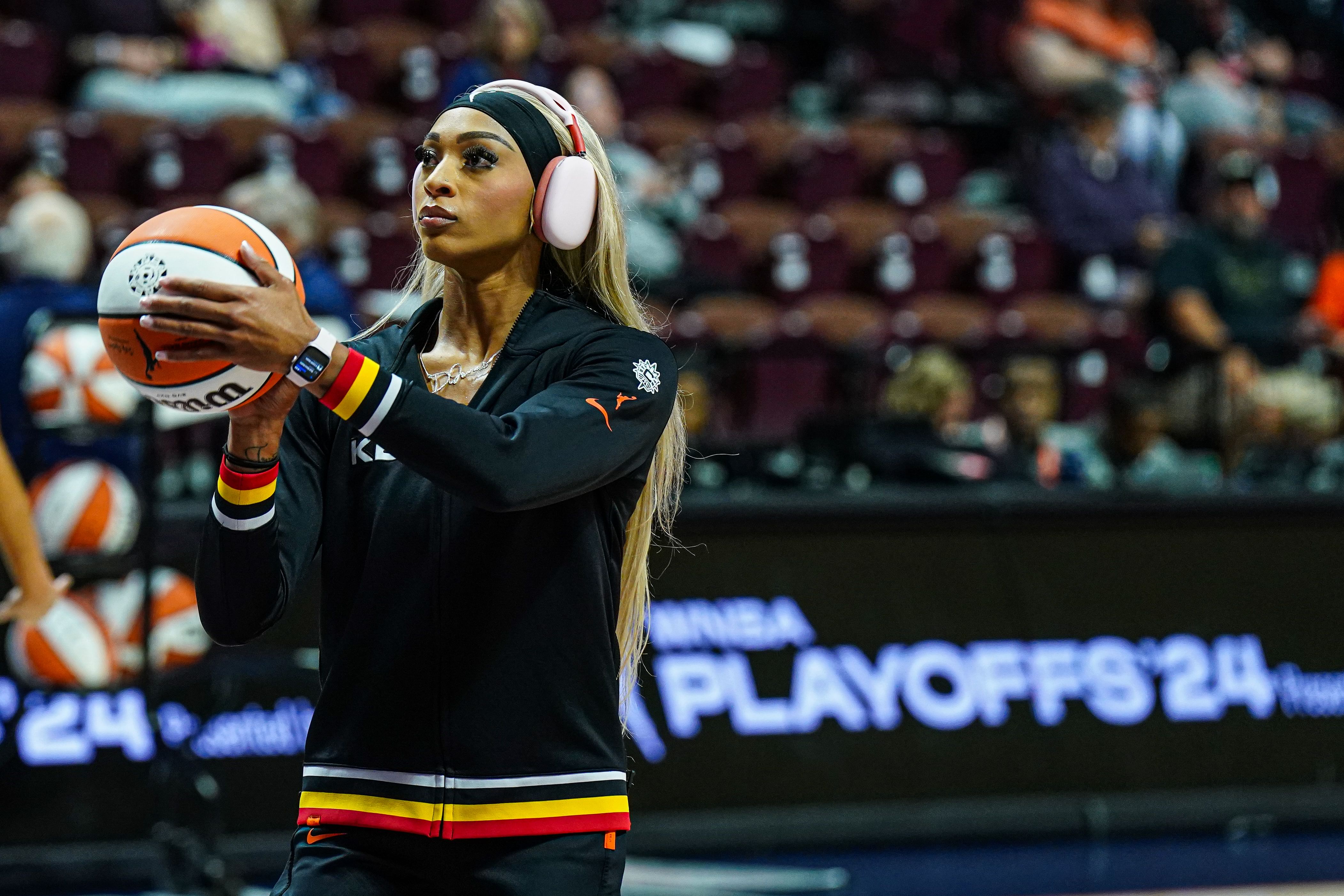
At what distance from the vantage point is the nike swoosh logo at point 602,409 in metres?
2.18

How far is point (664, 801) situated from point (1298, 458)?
121 inches

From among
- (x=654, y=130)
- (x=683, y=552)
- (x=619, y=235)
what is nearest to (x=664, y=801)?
(x=683, y=552)

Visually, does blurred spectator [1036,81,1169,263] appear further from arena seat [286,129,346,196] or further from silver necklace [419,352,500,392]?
silver necklace [419,352,500,392]

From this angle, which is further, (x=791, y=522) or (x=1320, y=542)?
(x=1320, y=542)

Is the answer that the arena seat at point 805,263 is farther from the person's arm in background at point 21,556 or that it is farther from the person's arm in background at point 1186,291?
the person's arm in background at point 21,556

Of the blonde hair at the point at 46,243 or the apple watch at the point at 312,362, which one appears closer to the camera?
the apple watch at the point at 312,362

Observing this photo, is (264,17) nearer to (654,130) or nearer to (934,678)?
(654,130)

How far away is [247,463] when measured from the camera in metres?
2.10

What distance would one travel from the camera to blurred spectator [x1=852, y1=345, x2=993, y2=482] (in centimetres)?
617

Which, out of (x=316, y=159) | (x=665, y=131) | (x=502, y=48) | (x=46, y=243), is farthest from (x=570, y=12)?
(x=46, y=243)

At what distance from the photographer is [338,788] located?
2209 millimetres

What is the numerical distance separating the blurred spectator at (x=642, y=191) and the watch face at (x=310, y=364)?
20.2ft

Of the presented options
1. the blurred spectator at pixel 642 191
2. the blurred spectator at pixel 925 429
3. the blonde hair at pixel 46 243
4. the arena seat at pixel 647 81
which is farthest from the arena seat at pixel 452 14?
the blonde hair at pixel 46 243

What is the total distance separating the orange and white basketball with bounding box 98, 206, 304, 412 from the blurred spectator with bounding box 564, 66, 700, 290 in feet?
19.8
